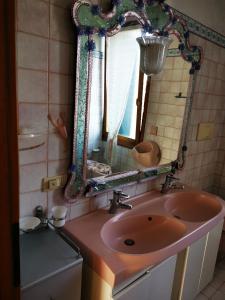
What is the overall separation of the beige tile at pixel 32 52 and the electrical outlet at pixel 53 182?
20.3 inches

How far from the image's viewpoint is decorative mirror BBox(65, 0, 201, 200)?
1.20m

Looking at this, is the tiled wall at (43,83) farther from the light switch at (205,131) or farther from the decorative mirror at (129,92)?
the light switch at (205,131)

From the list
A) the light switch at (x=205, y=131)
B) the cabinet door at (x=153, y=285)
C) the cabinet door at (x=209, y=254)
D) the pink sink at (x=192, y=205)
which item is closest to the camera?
the cabinet door at (x=153, y=285)

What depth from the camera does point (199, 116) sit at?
208 cm

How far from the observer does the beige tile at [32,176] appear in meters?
1.11

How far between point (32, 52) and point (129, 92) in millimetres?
683

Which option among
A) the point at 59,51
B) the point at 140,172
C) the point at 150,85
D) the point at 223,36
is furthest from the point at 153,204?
the point at 223,36

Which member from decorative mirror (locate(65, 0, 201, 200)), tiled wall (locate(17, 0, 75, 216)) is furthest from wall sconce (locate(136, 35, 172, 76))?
tiled wall (locate(17, 0, 75, 216))

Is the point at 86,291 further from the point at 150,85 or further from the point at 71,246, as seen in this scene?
the point at 150,85

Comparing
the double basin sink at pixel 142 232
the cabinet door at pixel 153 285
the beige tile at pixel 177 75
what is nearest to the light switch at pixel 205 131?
the beige tile at pixel 177 75

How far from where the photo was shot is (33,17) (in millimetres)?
995

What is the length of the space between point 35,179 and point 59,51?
0.60 m

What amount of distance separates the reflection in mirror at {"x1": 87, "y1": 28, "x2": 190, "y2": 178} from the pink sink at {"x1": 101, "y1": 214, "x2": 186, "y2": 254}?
323 mm

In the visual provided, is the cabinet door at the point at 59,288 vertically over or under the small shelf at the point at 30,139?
under
